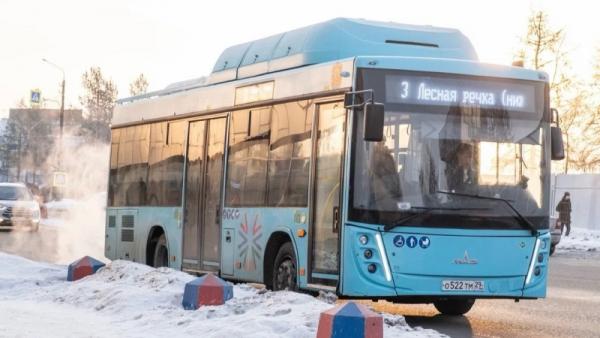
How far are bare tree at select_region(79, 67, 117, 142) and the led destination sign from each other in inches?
3376

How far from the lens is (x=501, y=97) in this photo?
529 inches

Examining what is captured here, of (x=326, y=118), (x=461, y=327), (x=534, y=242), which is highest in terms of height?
(x=326, y=118)

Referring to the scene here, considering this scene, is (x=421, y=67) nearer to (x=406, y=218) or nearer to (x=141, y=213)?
(x=406, y=218)

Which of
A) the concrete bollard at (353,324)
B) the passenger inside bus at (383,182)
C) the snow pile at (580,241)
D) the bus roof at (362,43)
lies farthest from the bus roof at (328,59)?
the snow pile at (580,241)

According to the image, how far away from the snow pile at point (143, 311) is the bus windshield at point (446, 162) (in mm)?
1541

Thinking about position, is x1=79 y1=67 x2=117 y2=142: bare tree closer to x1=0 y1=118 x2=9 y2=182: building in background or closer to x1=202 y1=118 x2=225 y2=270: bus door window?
x1=0 y1=118 x2=9 y2=182: building in background

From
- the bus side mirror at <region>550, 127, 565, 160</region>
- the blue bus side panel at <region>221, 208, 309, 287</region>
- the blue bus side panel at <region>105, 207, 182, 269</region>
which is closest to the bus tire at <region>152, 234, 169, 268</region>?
the blue bus side panel at <region>105, 207, 182, 269</region>

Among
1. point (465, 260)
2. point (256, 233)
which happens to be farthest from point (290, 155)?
point (465, 260)

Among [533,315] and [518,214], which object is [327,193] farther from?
[533,315]

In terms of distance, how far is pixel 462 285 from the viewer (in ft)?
42.8

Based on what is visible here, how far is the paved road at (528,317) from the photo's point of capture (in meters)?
12.9

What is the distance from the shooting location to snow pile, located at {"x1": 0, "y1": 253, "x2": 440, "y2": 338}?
34.1ft

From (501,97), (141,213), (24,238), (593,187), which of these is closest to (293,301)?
(501,97)

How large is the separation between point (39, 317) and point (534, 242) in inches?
210
